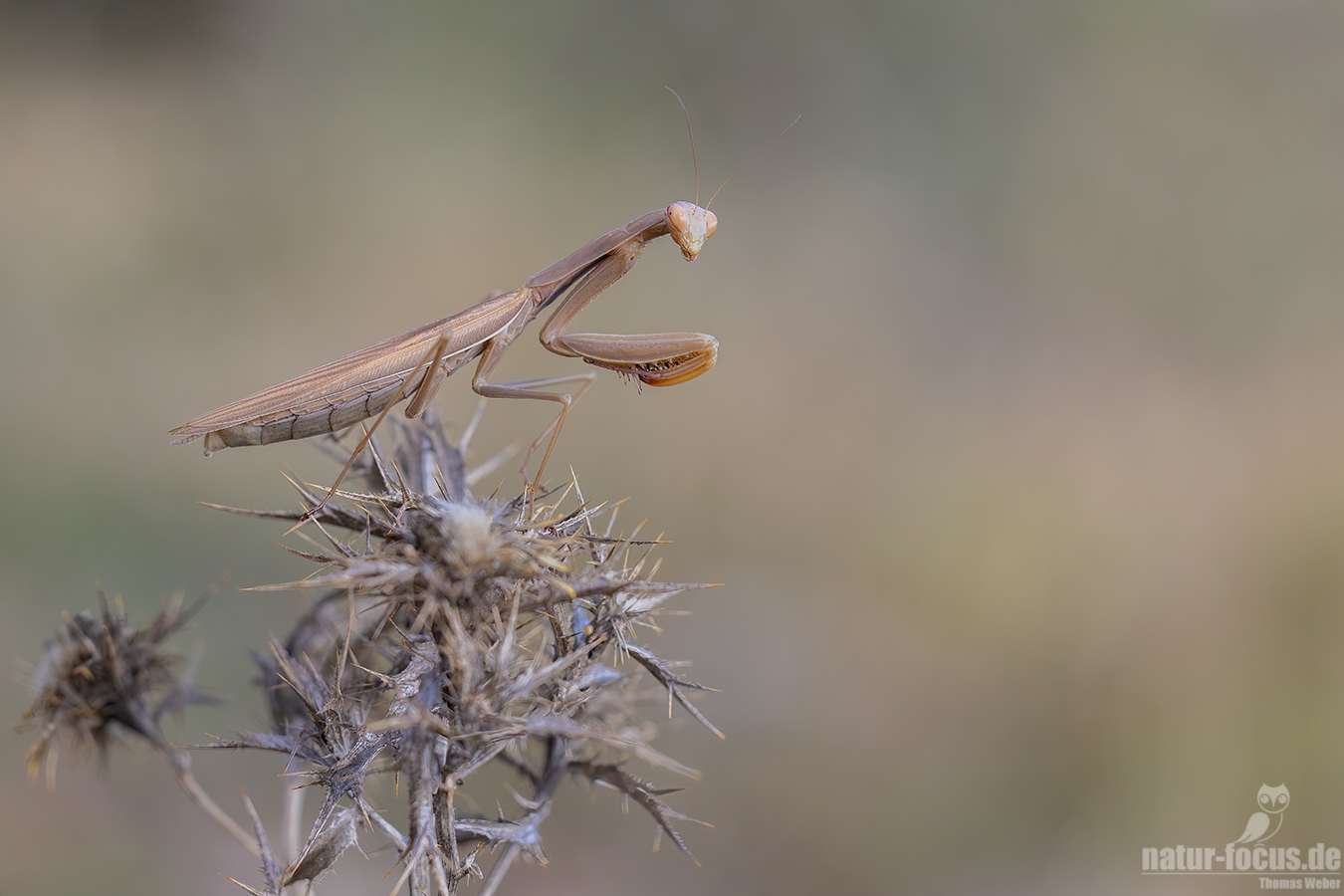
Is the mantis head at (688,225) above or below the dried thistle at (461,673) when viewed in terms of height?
above

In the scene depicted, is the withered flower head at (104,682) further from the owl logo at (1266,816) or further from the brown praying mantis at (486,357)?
the owl logo at (1266,816)

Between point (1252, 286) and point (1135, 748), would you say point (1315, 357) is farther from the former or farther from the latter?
point (1135, 748)

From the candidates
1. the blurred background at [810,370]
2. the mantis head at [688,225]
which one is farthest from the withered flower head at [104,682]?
the blurred background at [810,370]

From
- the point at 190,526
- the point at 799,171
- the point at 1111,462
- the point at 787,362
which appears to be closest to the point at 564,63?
the point at 799,171

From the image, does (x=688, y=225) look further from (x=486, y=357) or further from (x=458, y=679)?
(x=458, y=679)

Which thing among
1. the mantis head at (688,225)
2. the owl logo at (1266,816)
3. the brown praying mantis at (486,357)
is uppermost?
the mantis head at (688,225)

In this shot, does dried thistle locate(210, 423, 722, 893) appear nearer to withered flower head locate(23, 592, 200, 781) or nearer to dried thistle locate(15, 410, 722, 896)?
dried thistle locate(15, 410, 722, 896)

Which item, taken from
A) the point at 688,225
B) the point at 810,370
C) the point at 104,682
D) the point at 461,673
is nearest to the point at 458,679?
the point at 461,673
